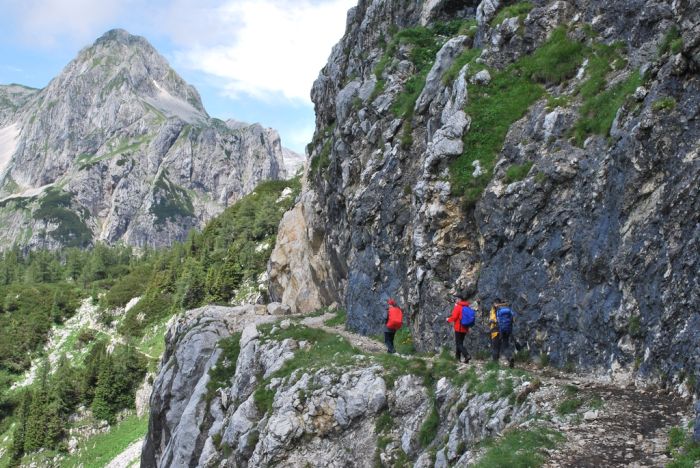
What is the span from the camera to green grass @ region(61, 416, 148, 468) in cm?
4714

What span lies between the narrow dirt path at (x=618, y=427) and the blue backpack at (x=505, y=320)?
3601 millimetres

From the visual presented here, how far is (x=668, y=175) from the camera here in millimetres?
13180

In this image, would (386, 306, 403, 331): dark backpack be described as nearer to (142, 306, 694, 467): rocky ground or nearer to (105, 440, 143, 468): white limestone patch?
(142, 306, 694, 467): rocky ground

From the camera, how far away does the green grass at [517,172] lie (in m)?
18.7

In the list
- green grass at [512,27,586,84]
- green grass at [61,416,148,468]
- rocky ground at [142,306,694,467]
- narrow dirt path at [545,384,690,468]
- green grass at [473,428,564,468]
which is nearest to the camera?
narrow dirt path at [545,384,690,468]

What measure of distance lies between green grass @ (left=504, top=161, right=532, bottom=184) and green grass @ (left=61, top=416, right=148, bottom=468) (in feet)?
139

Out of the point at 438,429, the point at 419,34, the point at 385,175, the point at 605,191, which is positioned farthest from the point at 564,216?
the point at 419,34

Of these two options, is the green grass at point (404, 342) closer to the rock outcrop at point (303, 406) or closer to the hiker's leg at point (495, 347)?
the rock outcrop at point (303, 406)

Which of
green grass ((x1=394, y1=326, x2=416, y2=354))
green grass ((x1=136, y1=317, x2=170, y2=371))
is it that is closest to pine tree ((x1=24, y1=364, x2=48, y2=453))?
green grass ((x1=136, y1=317, x2=170, y2=371))

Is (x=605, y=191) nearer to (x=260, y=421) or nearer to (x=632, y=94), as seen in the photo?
(x=632, y=94)

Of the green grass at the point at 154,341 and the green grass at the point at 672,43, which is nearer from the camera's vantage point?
the green grass at the point at 672,43

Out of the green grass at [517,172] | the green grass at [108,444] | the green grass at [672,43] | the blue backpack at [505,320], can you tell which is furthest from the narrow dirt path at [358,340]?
the green grass at [108,444]

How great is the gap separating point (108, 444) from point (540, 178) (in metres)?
49.4

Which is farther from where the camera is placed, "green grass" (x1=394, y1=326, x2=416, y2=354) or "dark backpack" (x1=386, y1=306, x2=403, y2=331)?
"green grass" (x1=394, y1=326, x2=416, y2=354)
